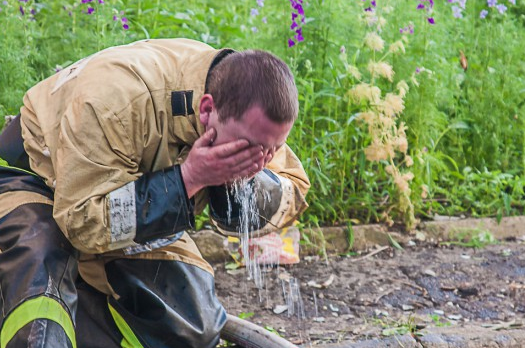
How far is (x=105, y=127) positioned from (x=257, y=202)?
2.13ft

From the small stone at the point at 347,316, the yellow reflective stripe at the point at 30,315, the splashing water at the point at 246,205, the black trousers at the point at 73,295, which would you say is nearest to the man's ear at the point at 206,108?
the splashing water at the point at 246,205

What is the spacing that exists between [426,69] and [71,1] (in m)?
2.17

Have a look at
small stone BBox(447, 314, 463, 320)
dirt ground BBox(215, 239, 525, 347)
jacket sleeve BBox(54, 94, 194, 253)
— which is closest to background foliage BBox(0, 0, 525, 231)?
dirt ground BBox(215, 239, 525, 347)

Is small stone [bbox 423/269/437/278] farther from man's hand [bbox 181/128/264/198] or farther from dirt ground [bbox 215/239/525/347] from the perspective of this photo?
man's hand [bbox 181/128/264/198]

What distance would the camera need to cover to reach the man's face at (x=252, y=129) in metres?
2.58

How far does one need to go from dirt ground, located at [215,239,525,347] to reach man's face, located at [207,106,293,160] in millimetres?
1227

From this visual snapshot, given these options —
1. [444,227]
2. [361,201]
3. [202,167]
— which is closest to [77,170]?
[202,167]

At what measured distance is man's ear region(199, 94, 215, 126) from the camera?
2.66m

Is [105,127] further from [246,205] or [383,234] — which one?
[383,234]

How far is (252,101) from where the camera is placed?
257 centimetres

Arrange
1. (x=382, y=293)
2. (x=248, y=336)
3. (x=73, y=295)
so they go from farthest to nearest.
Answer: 1. (x=382, y=293)
2. (x=248, y=336)
3. (x=73, y=295)

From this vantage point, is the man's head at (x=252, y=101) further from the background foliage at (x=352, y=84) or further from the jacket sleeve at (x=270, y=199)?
the background foliage at (x=352, y=84)

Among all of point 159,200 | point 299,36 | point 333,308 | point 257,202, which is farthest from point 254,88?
point 299,36

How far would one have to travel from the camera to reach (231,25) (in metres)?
5.34
